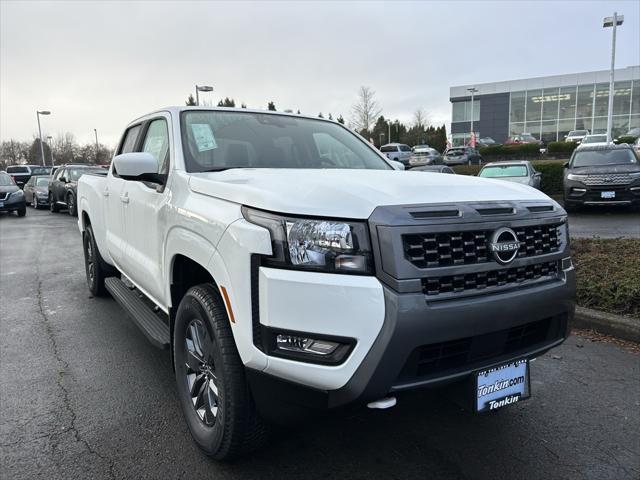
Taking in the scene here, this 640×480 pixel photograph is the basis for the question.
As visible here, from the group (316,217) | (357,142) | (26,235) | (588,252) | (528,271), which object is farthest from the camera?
(26,235)

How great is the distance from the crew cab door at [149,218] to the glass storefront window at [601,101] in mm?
57169

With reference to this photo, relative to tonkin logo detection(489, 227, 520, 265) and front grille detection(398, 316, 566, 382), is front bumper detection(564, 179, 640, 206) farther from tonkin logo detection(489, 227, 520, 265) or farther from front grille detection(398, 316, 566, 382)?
tonkin logo detection(489, 227, 520, 265)

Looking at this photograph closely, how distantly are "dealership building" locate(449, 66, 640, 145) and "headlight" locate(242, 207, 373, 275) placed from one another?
49837 mm

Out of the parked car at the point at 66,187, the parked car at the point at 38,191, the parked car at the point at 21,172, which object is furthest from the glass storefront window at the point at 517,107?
the parked car at the point at 66,187

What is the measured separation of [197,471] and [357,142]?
2.78m

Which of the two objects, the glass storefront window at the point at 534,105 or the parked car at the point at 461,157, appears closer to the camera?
the parked car at the point at 461,157

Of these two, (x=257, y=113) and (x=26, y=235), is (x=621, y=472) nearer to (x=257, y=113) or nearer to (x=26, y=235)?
(x=257, y=113)

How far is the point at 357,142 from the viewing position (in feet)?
13.9

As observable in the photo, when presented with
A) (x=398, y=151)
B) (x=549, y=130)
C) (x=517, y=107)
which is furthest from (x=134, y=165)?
(x=517, y=107)

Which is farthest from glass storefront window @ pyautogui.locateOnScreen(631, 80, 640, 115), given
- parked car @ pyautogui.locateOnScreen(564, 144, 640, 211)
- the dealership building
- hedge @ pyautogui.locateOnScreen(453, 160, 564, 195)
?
parked car @ pyautogui.locateOnScreen(564, 144, 640, 211)

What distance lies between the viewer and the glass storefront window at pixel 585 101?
51875mm

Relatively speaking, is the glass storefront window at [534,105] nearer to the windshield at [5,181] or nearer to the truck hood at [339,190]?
the windshield at [5,181]

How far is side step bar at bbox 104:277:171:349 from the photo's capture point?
323cm

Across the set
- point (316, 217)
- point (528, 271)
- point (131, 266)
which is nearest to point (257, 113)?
point (131, 266)
